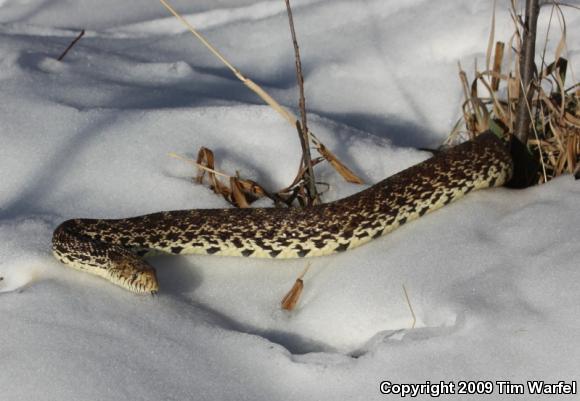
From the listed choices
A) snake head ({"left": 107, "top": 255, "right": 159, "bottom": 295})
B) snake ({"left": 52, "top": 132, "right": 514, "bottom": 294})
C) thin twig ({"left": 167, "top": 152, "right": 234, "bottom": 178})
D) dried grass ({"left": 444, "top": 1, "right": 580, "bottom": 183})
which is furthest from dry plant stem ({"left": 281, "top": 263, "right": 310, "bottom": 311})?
dried grass ({"left": 444, "top": 1, "right": 580, "bottom": 183})

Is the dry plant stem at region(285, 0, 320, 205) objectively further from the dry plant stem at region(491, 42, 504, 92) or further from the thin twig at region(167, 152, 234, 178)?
the dry plant stem at region(491, 42, 504, 92)

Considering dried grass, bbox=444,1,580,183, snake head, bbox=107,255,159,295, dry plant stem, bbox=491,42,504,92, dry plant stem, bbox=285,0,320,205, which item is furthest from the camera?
dry plant stem, bbox=491,42,504,92

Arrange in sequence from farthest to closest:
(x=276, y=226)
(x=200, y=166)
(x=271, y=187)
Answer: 1. (x=271, y=187)
2. (x=200, y=166)
3. (x=276, y=226)

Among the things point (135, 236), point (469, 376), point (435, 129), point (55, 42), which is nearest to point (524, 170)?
point (435, 129)

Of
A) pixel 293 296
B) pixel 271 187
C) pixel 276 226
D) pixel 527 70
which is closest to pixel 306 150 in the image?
pixel 276 226

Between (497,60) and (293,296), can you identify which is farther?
(497,60)

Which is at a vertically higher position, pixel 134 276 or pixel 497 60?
pixel 497 60

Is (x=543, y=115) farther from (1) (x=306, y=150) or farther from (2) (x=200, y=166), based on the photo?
(2) (x=200, y=166)
